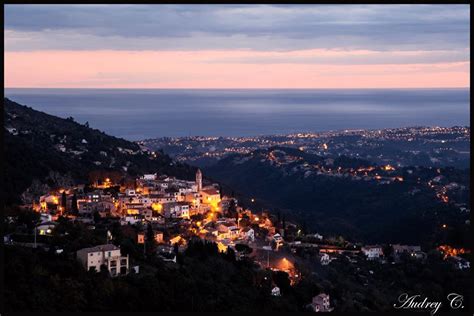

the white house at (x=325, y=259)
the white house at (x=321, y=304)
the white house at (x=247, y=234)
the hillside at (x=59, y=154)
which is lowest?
the white house at (x=321, y=304)

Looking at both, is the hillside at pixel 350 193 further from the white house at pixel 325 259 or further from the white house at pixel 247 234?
the white house at pixel 247 234

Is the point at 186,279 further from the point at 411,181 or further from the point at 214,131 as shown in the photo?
the point at 214,131

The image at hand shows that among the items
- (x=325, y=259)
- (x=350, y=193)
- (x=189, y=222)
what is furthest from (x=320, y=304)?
(x=350, y=193)

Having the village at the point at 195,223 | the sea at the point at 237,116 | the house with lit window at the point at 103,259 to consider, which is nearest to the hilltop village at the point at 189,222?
the village at the point at 195,223

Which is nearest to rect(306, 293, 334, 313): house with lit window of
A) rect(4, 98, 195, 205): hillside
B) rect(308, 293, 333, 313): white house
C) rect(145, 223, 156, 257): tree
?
rect(308, 293, 333, 313): white house

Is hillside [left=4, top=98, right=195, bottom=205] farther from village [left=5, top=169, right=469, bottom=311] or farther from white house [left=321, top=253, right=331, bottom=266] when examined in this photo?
white house [left=321, top=253, right=331, bottom=266]

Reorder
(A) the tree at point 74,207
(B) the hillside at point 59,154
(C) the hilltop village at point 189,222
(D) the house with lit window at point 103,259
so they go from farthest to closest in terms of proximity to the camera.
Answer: (B) the hillside at point 59,154, (A) the tree at point 74,207, (C) the hilltop village at point 189,222, (D) the house with lit window at point 103,259
